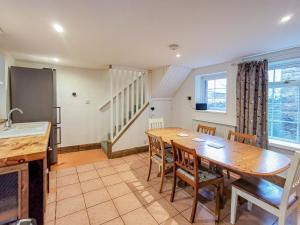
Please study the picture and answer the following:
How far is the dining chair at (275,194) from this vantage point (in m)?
1.41

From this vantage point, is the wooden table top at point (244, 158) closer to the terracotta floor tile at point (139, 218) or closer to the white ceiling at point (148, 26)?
the terracotta floor tile at point (139, 218)

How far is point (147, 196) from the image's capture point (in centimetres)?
230

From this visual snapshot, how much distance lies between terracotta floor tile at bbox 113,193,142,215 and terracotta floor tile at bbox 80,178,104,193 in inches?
19.4

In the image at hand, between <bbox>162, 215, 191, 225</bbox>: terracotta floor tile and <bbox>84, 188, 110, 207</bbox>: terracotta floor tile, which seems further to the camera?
<bbox>84, 188, 110, 207</bbox>: terracotta floor tile

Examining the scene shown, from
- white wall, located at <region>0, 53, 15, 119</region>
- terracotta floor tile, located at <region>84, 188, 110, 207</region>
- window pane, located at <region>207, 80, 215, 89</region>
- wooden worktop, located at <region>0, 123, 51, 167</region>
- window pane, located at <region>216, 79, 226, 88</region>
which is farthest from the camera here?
window pane, located at <region>207, 80, 215, 89</region>

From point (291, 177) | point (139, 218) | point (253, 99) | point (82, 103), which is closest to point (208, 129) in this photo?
point (253, 99)

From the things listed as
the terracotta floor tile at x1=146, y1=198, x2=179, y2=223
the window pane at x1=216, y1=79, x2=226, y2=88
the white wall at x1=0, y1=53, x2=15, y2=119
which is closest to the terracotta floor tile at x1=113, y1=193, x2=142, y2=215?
the terracotta floor tile at x1=146, y1=198, x2=179, y2=223

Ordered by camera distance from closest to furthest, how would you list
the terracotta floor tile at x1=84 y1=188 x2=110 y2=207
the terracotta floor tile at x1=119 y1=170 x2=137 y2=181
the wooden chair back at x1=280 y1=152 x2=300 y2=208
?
the wooden chair back at x1=280 y1=152 x2=300 y2=208, the terracotta floor tile at x1=84 y1=188 x2=110 y2=207, the terracotta floor tile at x1=119 y1=170 x2=137 y2=181

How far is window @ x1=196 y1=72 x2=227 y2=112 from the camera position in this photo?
146 inches

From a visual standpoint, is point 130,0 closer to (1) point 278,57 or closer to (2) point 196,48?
(2) point 196,48

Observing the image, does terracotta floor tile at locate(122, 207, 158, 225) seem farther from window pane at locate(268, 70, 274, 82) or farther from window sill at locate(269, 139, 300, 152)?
window pane at locate(268, 70, 274, 82)

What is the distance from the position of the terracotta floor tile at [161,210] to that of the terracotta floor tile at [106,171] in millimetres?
1162

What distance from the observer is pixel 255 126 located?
9.25 feet

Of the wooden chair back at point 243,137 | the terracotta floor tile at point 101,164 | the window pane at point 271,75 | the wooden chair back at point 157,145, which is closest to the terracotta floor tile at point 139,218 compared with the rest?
the wooden chair back at point 157,145
